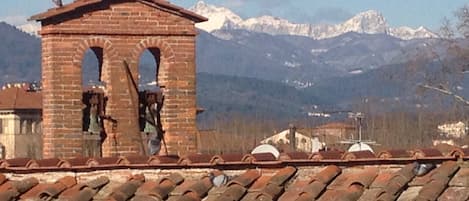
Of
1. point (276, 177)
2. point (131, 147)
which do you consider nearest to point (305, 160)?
point (276, 177)

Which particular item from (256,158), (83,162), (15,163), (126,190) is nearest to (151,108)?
(15,163)

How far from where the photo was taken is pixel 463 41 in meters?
53.2

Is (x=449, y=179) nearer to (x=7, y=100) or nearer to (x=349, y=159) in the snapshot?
(x=349, y=159)

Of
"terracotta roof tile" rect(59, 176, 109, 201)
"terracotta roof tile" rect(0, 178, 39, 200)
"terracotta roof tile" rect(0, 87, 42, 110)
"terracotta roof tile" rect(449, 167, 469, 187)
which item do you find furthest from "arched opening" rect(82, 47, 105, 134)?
"terracotta roof tile" rect(0, 87, 42, 110)

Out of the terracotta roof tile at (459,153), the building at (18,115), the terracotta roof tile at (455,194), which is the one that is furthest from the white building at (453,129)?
the terracotta roof tile at (455,194)

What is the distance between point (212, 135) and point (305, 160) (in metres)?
37.2

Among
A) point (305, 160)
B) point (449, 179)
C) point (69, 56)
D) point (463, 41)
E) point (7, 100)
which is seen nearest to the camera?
point (449, 179)

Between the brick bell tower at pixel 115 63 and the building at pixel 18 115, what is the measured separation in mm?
50889

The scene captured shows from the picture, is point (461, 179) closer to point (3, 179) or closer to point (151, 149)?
point (3, 179)

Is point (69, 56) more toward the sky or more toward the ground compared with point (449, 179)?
more toward the sky

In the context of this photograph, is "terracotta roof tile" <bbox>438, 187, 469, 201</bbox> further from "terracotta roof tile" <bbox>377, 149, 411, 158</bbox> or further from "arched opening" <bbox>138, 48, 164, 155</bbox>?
"arched opening" <bbox>138, 48, 164, 155</bbox>

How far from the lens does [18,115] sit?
269 ft

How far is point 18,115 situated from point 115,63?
217 ft

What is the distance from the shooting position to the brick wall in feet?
55.6
